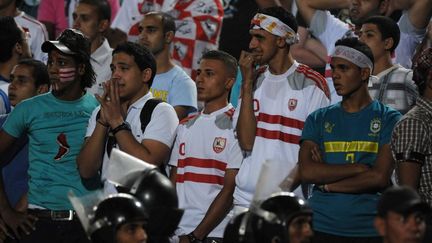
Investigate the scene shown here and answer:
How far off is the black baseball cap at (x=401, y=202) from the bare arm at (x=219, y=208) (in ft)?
8.95

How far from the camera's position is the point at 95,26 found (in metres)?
12.7

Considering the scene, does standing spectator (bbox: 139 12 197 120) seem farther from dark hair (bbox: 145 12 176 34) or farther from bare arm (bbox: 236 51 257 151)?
bare arm (bbox: 236 51 257 151)

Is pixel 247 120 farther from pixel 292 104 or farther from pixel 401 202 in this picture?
pixel 401 202

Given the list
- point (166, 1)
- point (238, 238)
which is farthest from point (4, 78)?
point (238, 238)

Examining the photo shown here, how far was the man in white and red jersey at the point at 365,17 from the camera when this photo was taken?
11.5 metres

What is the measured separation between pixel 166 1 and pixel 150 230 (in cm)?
561

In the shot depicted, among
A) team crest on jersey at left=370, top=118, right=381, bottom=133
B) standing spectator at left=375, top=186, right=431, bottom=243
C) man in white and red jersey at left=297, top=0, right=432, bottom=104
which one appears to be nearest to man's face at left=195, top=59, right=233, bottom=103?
man in white and red jersey at left=297, top=0, right=432, bottom=104

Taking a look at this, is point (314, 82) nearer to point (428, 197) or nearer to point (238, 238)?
point (428, 197)

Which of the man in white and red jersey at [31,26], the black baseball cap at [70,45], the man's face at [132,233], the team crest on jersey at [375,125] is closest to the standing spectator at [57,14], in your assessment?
the man in white and red jersey at [31,26]

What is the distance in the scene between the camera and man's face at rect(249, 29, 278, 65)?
398 inches

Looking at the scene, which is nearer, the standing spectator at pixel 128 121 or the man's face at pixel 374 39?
the standing spectator at pixel 128 121

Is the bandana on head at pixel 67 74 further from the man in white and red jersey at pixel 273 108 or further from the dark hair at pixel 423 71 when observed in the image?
the dark hair at pixel 423 71

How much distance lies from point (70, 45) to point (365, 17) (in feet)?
9.18

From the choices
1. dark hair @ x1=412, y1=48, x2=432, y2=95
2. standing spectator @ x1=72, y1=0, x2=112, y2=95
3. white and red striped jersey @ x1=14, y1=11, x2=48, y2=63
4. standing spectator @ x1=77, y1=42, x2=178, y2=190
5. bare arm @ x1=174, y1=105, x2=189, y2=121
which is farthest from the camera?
white and red striped jersey @ x1=14, y1=11, x2=48, y2=63
